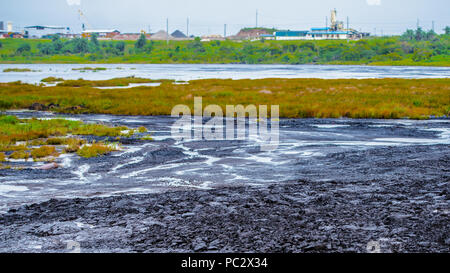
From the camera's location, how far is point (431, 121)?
1475 inches

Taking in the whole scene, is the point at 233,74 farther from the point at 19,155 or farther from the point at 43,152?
the point at 19,155

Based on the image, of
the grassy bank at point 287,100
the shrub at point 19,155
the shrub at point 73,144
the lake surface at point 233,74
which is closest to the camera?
the shrub at point 19,155

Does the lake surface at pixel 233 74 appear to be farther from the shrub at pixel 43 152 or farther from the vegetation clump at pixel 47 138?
the shrub at pixel 43 152

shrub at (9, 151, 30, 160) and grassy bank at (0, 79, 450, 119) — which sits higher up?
grassy bank at (0, 79, 450, 119)

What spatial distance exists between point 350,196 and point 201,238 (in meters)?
5.55

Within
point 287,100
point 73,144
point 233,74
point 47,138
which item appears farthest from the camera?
point 233,74

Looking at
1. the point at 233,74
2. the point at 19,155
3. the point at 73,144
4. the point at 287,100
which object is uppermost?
the point at 233,74

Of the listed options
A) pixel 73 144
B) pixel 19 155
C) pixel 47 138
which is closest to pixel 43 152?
pixel 19 155

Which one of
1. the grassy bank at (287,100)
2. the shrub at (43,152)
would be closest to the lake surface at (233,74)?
the grassy bank at (287,100)

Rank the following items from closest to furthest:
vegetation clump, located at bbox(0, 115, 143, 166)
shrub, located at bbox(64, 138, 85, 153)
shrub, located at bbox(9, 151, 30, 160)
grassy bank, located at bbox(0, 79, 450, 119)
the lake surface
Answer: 1. shrub, located at bbox(9, 151, 30, 160)
2. vegetation clump, located at bbox(0, 115, 143, 166)
3. shrub, located at bbox(64, 138, 85, 153)
4. grassy bank, located at bbox(0, 79, 450, 119)
5. the lake surface

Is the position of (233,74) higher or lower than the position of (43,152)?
higher

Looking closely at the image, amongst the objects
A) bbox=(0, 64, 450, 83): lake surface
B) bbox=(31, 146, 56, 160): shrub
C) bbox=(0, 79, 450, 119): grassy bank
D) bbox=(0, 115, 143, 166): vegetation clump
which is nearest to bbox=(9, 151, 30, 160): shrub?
bbox=(0, 115, 143, 166): vegetation clump

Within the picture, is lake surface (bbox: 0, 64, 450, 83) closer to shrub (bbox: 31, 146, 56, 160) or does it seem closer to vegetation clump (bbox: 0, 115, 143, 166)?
vegetation clump (bbox: 0, 115, 143, 166)

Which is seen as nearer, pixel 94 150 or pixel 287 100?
pixel 94 150
